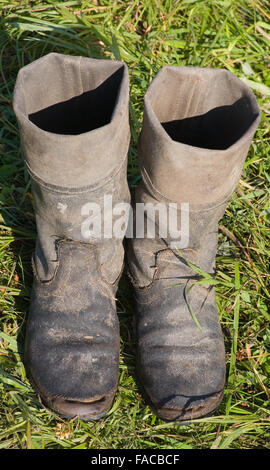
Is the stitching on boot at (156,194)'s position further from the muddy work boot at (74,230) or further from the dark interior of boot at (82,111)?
the dark interior of boot at (82,111)

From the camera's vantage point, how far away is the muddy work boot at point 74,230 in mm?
1612

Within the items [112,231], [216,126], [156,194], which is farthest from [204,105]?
[112,231]

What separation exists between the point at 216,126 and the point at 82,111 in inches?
18.2

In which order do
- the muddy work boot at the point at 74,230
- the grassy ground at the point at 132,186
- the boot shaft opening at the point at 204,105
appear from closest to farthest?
the muddy work boot at the point at 74,230 < the boot shaft opening at the point at 204,105 < the grassy ground at the point at 132,186

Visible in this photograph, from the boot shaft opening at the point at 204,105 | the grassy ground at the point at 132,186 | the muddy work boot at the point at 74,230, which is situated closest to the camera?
the muddy work boot at the point at 74,230

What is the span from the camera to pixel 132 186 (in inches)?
91.2

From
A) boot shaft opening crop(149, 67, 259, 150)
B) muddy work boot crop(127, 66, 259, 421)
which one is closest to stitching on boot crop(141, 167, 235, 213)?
muddy work boot crop(127, 66, 259, 421)

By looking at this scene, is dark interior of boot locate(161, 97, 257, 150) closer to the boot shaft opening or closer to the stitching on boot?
the boot shaft opening

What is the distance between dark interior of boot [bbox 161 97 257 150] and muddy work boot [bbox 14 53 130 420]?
0.26 m

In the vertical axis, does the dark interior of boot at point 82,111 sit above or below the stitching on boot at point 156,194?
above

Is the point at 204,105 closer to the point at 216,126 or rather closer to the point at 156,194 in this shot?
the point at 216,126

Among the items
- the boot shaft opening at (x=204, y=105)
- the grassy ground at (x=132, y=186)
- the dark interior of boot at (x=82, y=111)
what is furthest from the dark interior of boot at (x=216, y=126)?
the grassy ground at (x=132, y=186)

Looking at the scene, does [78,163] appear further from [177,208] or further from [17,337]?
[17,337]
